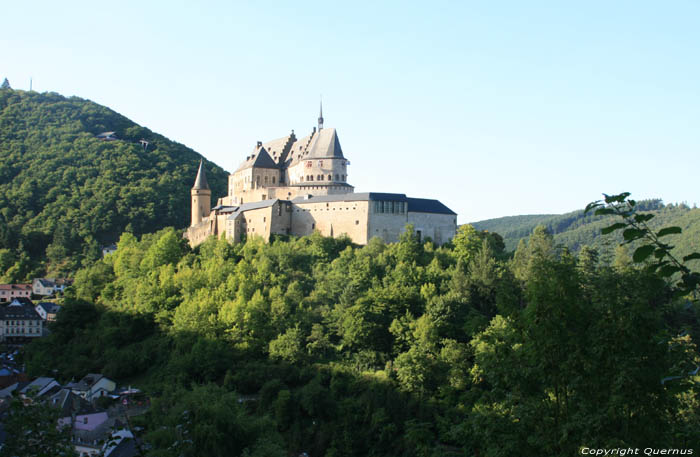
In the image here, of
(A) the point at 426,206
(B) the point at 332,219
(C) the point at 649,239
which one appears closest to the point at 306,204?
(B) the point at 332,219

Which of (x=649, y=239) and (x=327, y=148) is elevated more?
(x=327, y=148)

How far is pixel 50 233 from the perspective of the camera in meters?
73.7

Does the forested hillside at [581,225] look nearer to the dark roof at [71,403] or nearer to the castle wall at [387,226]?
the castle wall at [387,226]

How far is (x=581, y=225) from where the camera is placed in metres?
126

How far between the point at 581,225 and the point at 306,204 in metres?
90.6

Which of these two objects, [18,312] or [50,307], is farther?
[50,307]

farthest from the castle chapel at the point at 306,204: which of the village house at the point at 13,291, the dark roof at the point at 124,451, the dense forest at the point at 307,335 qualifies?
the dark roof at the point at 124,451

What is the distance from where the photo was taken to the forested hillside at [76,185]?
72.1m

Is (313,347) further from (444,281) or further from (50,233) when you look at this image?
(50,233)

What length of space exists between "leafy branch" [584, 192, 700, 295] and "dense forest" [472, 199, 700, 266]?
76.1 meters

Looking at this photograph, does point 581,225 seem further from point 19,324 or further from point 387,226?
point 19,324

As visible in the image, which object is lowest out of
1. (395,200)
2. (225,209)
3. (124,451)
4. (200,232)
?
(124,451)

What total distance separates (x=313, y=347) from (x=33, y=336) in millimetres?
31378

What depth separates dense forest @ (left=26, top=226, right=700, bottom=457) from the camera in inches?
1099
